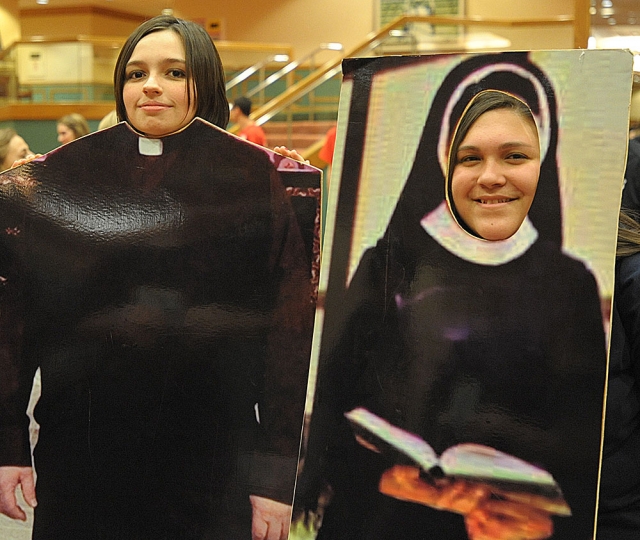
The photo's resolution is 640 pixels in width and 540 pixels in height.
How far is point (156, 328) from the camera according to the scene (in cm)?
131

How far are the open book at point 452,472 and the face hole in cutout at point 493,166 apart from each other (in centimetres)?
28

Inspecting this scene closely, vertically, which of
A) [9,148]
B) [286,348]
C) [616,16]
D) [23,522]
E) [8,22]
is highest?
[8,22]

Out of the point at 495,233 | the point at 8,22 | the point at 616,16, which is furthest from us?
the point at 8,22

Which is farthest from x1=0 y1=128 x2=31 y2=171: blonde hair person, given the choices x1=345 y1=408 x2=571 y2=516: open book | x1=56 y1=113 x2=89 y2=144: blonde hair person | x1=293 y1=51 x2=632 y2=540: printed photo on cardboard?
x1=345 y1=408 x2=571 y2=516: open book

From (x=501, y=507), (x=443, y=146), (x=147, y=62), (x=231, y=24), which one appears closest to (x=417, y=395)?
(x=501, y=507)

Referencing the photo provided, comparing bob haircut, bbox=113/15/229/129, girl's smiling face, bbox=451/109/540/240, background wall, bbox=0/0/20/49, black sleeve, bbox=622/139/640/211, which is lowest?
black sleeve, bbox=622/139/640/211

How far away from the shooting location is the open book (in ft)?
3.57

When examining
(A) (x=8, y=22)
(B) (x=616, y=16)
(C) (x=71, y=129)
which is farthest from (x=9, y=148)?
(A) (x=8, y=22)

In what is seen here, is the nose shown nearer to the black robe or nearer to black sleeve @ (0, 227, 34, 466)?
the black robe

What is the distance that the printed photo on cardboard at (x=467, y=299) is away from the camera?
3.52ft

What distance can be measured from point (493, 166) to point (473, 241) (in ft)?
0.32

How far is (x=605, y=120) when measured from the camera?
1.08m

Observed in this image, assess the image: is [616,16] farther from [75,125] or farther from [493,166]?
[493,166]

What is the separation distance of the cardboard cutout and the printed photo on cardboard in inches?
3.5
